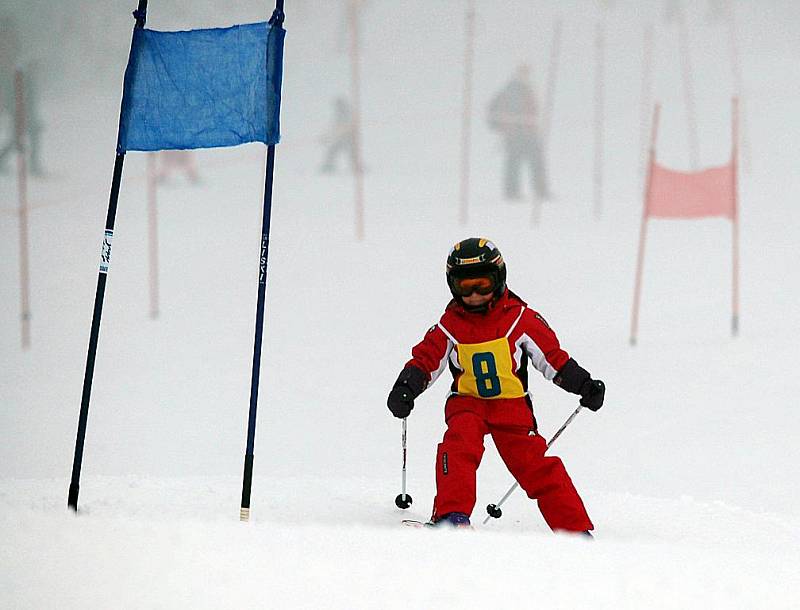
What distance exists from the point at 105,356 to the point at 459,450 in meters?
5.11

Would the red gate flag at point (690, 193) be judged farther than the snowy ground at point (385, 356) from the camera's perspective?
Yes

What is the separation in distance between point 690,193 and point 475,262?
4.41m

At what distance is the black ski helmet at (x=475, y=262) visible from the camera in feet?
11.7

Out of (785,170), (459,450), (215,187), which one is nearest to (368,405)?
(459,450)

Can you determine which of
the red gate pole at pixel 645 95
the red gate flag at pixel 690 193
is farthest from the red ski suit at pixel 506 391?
the red gate pole at pixel 645 95

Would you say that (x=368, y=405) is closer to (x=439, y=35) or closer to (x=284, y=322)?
(x=284, y=322)

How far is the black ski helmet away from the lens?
3.55m

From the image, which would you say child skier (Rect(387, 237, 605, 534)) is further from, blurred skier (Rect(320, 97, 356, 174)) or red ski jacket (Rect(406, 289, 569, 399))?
blurred skier (Rect(320, 97, 356, 174))

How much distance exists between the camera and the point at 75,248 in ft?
37.2

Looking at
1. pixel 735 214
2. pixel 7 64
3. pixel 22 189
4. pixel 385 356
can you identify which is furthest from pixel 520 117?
pixel 7 64

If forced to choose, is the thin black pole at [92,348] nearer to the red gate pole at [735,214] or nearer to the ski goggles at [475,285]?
the ski goggles at [475,285]

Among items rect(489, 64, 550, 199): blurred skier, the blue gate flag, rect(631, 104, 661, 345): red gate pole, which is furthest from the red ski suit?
rect(489, 64, 550, 199): blurred skier

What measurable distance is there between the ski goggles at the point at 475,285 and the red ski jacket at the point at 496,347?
9 cm

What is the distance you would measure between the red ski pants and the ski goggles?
14.1 inches
